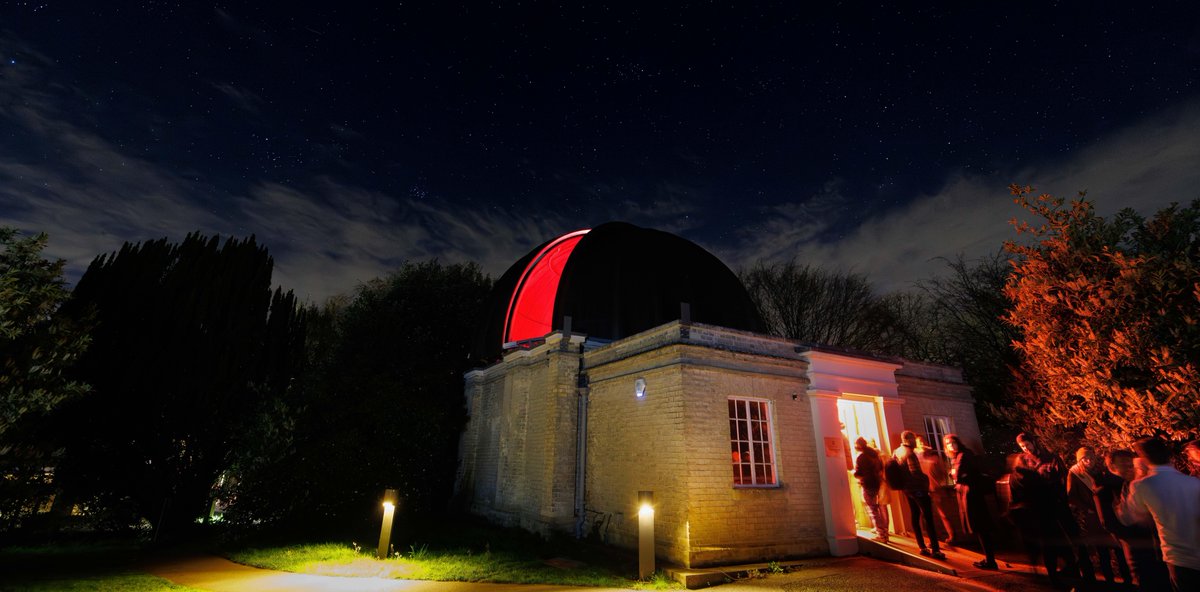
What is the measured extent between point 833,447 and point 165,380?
16040mm

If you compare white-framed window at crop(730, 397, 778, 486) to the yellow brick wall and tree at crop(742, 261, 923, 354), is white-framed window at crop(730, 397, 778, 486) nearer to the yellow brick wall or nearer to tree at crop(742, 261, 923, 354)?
the yellow brick wall

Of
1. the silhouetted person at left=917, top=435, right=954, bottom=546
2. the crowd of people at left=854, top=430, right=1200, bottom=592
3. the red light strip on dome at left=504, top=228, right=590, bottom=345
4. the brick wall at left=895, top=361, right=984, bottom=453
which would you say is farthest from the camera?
the red light strip on dome at left=504, top=228, right=590, bottom=345

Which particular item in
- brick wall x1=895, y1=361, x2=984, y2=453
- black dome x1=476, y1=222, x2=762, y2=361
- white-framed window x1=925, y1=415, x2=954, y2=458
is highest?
black dome x1=476, y1=222, x2=762, y2=361

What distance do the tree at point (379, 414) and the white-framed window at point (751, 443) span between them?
10.3 metres

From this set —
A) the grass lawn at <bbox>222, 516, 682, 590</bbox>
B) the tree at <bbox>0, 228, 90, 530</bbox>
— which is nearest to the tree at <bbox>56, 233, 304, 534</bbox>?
the tree at <bbox>0, 228, 90, 530</bbox>

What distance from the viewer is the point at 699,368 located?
31.3ft

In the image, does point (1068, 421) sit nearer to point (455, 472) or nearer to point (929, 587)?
point (929, 587)

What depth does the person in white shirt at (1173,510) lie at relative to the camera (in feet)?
13.5

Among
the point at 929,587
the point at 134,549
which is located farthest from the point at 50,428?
the point at 929,587

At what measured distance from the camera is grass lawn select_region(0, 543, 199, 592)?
714cm

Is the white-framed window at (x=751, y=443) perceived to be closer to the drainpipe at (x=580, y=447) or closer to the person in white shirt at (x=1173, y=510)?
the drainpipe at (x=580, y=447)

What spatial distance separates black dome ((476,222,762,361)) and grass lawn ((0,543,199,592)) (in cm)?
902

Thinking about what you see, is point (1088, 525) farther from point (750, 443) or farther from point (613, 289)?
point (613, 289)

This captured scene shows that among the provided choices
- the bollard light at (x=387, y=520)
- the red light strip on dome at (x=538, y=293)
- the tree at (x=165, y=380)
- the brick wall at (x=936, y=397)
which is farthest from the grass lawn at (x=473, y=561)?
the brick wall at (x=936, y=397)
